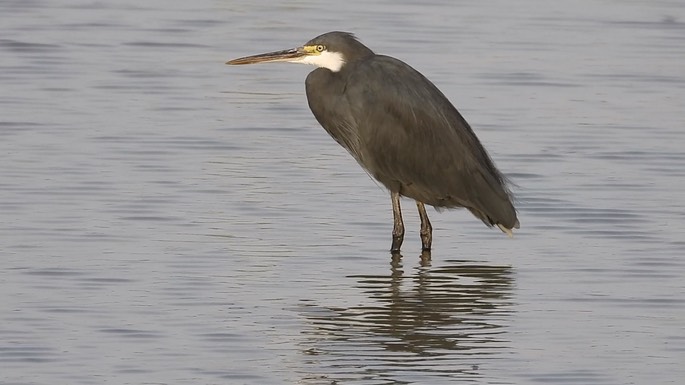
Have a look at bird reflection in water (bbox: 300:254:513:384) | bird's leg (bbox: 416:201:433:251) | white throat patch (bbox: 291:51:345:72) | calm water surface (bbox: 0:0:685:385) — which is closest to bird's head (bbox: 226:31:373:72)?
white throat patch (bbox: 291:51:345:72)

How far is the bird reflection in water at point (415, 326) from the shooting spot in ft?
23.3

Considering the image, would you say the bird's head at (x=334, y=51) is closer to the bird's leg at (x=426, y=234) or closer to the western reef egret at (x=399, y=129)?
the western reef egret at (x=399, y=129)

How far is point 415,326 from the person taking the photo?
7855mm

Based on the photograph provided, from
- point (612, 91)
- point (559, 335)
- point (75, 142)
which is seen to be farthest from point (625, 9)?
point (559, 335)

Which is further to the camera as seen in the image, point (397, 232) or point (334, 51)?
point (334, 51)

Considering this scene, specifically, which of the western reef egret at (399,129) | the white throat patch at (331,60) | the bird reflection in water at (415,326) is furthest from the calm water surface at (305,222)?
the white throat patch at (331,60)

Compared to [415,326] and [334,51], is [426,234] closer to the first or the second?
[334,51]

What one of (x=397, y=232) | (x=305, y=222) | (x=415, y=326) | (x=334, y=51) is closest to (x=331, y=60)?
(x=334, y=51)

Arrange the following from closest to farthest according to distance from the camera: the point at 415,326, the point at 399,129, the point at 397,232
→ the point at 415,326
the point at 397,232
the point at 399,129

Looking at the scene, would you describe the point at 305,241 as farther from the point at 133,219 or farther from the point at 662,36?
the point at 662,36

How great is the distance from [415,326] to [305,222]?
184 cm

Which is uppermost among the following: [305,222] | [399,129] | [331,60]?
[331,60]

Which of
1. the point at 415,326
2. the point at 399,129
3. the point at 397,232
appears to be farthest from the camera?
the point at 399,129

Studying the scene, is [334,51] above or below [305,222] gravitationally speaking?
above
